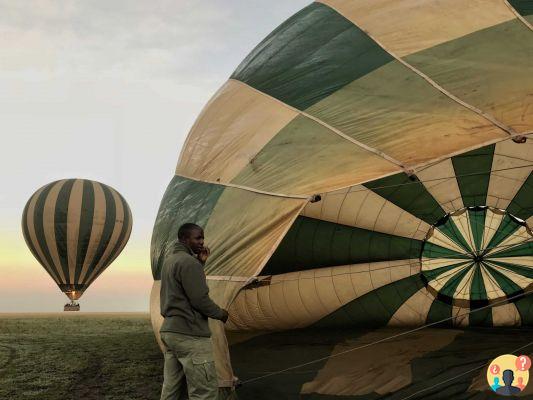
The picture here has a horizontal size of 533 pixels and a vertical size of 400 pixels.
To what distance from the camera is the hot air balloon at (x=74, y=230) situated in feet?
69.7

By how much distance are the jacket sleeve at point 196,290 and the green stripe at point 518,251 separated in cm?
365

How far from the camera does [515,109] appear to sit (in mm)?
3480

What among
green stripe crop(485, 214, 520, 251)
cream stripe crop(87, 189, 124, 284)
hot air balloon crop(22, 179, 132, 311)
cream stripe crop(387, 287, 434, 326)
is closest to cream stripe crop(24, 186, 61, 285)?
hot air balloon crop(22, 179, 132, 311)

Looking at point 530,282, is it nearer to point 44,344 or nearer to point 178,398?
point 178,398

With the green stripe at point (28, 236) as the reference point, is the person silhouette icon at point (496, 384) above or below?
below

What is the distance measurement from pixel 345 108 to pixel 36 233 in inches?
763

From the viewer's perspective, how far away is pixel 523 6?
4094 mm

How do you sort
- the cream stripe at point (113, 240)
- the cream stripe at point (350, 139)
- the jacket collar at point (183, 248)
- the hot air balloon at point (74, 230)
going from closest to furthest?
1. the jacket collar at point (183, 248)
2. the cream stripe at point (350, 139)
3. the hot air balloon at point (74, 230)
4. the cream stripe at point (113, 240)

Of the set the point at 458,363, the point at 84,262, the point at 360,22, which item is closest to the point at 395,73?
the point at 360,22

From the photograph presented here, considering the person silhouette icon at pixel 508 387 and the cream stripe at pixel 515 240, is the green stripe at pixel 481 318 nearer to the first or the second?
the cream stripe at pixel 515 240

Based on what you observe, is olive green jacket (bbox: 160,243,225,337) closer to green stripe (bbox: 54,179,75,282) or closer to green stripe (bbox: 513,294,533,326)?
green stripe (bbox: 513,294,533,326)

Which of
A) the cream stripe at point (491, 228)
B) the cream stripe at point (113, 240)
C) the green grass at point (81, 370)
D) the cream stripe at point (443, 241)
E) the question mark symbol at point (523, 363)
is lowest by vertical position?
the green grass at point (81, 370)

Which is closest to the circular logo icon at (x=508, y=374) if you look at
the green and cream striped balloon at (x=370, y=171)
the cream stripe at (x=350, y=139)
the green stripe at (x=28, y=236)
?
the green and cream striped balloon at (x=370, y=171)

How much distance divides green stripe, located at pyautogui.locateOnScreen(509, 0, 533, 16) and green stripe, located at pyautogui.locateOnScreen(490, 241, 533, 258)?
2.46 m
